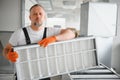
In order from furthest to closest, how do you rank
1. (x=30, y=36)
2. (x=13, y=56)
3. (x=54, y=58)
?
(x=30, y=36), (x=54, y=58), (x=13, y=56)

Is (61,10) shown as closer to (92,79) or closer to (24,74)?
(92,79)

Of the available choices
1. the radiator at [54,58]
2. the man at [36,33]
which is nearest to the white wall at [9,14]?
the man at [36,33]

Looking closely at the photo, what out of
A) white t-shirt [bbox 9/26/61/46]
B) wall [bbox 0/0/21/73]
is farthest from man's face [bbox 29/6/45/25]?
wall [bbox 0/0/21/73]

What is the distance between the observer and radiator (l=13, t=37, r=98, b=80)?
133 centimetres

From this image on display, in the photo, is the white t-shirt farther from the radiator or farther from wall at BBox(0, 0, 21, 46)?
wall at BBox(0, 0, 21, 46)

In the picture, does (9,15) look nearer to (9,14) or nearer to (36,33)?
(9,14)

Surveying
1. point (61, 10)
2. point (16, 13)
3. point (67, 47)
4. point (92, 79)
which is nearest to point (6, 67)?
point (16, 13)

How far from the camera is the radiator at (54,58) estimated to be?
1334 mm

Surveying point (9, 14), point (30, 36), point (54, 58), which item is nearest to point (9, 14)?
point (9, 14)

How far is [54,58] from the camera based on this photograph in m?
1.40

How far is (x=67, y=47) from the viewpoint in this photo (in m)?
1.43

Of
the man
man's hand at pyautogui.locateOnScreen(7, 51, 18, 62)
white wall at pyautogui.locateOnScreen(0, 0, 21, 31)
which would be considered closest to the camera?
man's hand at pyautogui.locateOnScreen(7, 51, 18, 62)

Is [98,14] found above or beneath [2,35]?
above

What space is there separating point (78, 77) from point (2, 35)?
2222 mm
